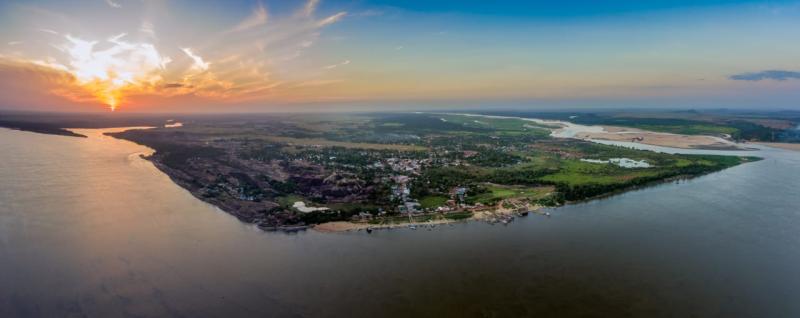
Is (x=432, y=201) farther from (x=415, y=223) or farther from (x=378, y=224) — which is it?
(x=378, y=224)

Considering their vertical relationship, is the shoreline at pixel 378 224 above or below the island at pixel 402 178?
below

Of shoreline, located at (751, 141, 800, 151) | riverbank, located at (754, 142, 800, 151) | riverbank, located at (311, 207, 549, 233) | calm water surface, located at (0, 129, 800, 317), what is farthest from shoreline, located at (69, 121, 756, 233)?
riverbank, located at (754, 142, 800, 151)

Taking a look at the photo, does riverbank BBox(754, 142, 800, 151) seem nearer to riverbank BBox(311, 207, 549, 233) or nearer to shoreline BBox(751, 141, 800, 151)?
shoreline BBox(751, 141, 800, 151)

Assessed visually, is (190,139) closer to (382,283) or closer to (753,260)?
(382,283)

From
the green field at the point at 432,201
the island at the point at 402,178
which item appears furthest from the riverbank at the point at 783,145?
the green field at the point at 432,201

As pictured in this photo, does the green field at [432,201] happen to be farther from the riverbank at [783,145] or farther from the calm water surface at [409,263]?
the riverbank at [783,145]

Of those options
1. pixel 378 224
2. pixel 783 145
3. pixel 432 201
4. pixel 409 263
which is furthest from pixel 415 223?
pixel 783 145

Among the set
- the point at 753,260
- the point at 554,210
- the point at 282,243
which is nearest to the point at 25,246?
the point at 282,243
